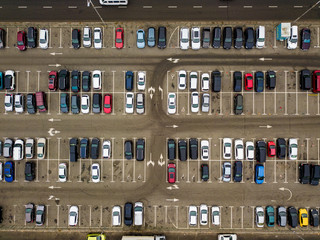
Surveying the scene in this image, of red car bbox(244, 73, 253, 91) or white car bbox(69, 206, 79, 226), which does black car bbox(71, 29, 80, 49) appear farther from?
A: red car bbox(244, 73, 253, 91)

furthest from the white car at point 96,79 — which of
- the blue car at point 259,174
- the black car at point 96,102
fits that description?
the blue car at point 259,174

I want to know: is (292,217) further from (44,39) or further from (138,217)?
(44,39)

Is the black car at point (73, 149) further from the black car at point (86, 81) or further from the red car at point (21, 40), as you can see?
the red car at point (21, 40)

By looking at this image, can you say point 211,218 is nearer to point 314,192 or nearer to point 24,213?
point 314,192

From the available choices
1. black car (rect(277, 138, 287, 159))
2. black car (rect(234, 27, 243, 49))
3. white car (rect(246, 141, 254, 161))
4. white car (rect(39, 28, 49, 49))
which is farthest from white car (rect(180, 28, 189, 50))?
white car (rect(39, 28, 49, 49))

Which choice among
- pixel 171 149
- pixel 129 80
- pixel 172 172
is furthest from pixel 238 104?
pixel 129 80
